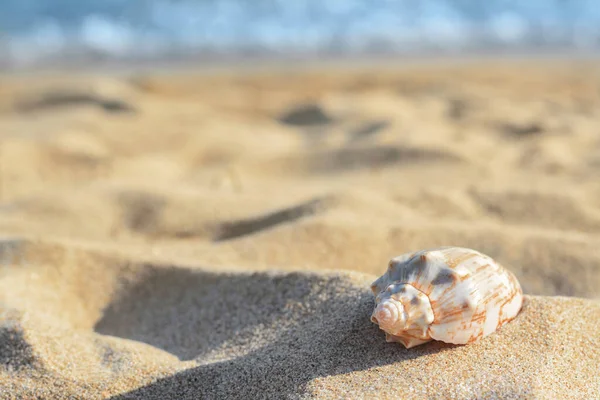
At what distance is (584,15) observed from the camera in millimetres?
15695

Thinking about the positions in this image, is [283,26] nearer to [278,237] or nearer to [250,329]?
[278,237]

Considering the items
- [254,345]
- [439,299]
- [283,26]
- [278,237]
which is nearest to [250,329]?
[254,345]

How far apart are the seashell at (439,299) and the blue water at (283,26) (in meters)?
10.7

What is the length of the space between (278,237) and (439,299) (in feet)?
3.48

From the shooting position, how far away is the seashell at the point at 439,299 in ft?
4.55

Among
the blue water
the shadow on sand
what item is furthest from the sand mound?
the blue water

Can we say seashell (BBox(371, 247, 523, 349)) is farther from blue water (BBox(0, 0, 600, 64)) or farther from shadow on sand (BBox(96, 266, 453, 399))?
blue water (BBox(0, 0, 600, 64))

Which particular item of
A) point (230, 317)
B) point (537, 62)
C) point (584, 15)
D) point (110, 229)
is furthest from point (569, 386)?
point (584, 15)

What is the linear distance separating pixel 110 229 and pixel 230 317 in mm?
1210

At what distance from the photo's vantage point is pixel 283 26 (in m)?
14.8

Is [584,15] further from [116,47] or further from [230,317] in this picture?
[230,317]

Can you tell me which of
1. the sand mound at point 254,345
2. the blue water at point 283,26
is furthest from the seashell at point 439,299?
the blue water at point 283,26

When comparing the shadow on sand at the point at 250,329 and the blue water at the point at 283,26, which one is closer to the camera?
the shadow on sand at the point at 250,329

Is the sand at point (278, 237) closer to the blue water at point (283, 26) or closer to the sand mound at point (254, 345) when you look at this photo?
the sand mound at point (254, 345)
